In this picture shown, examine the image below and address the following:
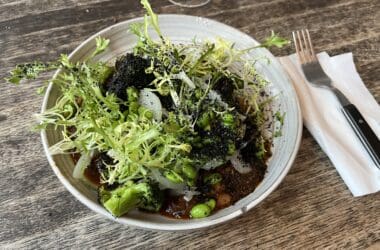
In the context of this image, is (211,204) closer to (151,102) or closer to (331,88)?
(151,102)

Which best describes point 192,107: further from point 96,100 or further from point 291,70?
point 291,70

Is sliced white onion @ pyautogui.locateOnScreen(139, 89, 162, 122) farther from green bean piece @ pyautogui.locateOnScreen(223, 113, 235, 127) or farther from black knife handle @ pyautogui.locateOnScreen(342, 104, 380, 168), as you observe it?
black knife handle @ pyautogui.locateOnScreen(342, 104, 380, 168)

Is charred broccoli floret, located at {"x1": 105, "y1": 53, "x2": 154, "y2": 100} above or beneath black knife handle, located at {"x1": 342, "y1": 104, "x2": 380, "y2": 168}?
beneath

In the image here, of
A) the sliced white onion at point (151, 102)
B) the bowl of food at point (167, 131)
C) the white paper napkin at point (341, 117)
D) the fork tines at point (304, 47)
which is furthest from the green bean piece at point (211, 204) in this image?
the fork tines at point (304, 47)

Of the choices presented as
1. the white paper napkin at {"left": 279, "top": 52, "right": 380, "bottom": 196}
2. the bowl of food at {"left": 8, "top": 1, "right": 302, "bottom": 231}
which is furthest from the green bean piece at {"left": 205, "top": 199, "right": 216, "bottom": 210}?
A: the white paper napkin at {"left": 279, "top": 52, "right": 380, "bottom": 196}

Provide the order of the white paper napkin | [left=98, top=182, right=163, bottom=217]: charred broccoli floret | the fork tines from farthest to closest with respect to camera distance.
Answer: the fork tines
the white paper napkin
[left=98, top=182, right=163, bottom=217]: charred broccoli floret

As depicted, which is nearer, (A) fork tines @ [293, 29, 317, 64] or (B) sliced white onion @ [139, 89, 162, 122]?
(B) sliced white onion @ [139, 89, 162, 122]

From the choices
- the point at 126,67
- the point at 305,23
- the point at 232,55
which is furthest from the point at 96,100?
the point at 305,23
